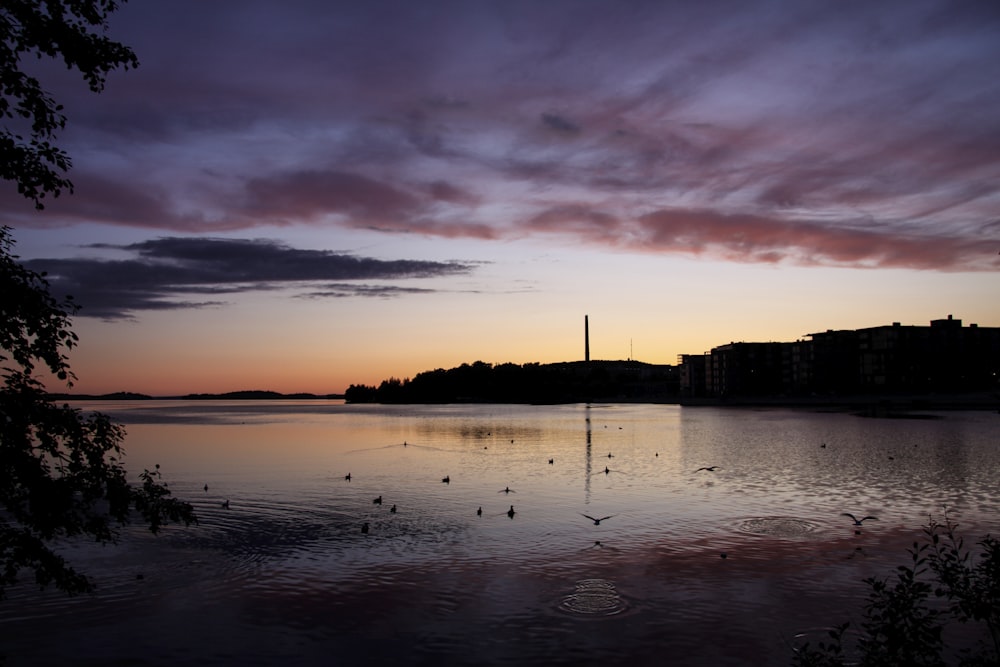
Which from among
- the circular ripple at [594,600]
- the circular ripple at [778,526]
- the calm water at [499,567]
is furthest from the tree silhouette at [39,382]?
the circular ripple at [778,526]

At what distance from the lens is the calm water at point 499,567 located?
59.5 ft

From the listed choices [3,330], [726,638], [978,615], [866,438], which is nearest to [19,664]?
[3,330]

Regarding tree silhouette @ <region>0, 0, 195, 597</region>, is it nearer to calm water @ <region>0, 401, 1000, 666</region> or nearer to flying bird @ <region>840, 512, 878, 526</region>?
calm water @ <region>0, 401, 1000, 666</region>

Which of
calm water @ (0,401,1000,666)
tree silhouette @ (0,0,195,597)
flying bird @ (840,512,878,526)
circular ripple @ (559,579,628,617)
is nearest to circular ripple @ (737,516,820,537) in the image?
calm water @ (0,401,1000,666)

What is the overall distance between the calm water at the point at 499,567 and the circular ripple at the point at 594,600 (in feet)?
0.30

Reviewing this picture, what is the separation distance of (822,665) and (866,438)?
8010cm

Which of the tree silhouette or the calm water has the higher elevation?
the tree silhouette

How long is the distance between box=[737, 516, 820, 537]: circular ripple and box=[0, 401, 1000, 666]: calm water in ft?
0.60

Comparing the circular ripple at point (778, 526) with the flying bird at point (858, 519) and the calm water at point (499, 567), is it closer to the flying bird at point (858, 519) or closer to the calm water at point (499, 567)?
the calm water at point (499, 567)

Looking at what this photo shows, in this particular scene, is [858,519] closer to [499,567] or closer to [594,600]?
[594,600]

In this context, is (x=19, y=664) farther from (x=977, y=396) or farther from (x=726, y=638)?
(x=977, y=396)

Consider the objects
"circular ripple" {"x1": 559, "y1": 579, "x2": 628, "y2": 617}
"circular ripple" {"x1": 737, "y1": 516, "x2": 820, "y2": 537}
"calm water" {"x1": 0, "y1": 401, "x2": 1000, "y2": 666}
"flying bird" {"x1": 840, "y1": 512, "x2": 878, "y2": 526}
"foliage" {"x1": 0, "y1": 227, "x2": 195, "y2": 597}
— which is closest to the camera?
"foliage" {"x1": 0, "y1": 227, "x2": 195, "y2": 597}

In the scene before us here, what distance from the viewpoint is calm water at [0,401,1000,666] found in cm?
1814

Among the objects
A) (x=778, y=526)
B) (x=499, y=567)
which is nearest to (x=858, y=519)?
(x=778, y=526)
